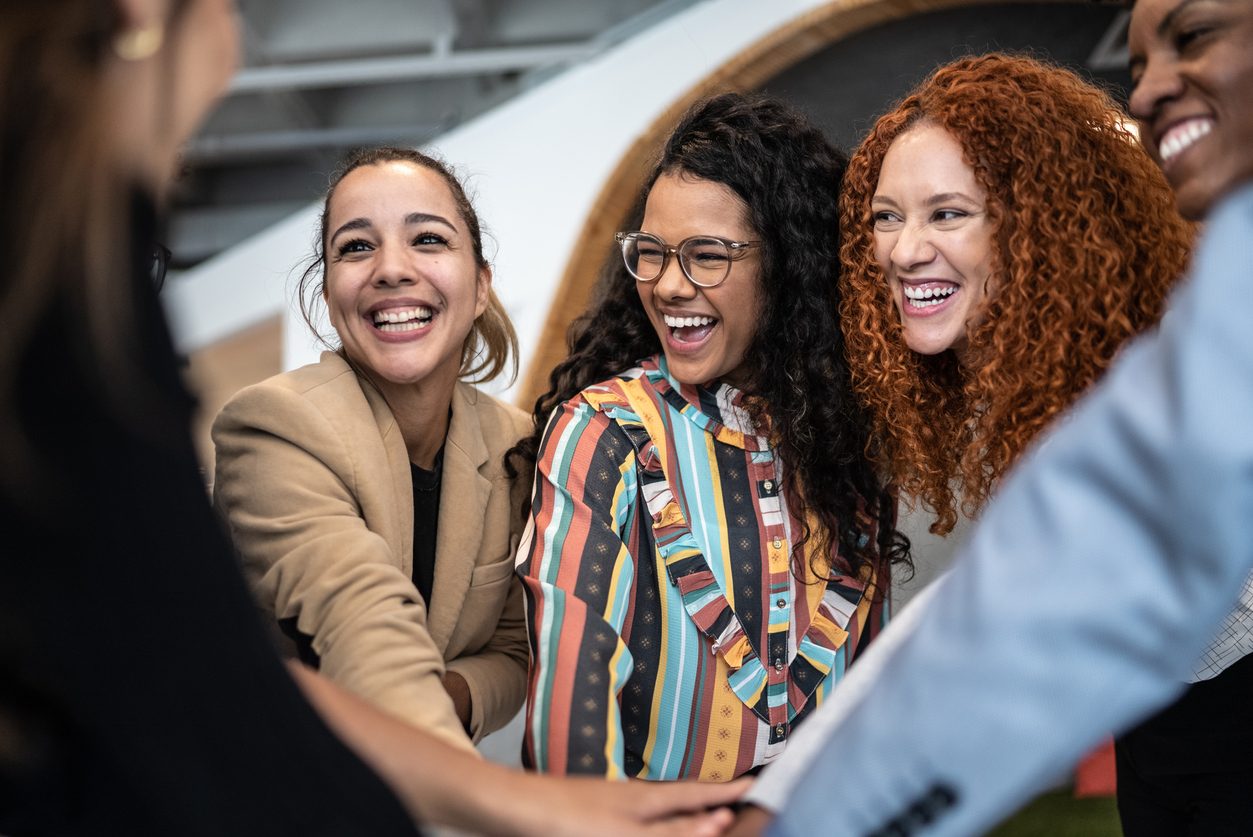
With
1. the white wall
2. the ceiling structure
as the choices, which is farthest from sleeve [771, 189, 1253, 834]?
the white wall

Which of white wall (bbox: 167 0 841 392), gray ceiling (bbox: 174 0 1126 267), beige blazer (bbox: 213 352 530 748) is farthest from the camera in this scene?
white wall (bbox: 167 0 841 392)

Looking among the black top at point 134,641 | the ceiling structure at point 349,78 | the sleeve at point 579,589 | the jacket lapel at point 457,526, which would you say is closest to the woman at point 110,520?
the black top at point 134,641

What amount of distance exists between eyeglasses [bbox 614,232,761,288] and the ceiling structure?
1502 mm

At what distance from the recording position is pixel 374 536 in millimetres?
1769

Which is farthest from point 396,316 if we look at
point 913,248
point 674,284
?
point 913,248

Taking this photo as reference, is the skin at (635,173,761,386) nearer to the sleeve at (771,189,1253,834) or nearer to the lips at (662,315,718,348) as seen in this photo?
the lips at (662,315,718,348)

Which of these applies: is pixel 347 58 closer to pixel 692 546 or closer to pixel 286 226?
pixel 286 226

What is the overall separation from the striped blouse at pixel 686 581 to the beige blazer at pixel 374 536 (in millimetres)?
198

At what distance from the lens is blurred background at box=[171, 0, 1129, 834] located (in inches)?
135

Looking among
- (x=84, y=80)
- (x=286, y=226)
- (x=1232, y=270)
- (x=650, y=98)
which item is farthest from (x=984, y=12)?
(x=286, y=226)

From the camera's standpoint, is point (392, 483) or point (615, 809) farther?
point (392, 483)

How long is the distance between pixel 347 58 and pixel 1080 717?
5226 millimetres

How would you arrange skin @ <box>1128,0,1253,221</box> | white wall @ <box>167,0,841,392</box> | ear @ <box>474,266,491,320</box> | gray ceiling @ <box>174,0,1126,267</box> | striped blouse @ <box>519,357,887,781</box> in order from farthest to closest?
white wall @ <box>167,0,841,392</box> → gray ceiling @ <box>174,0,1126,267</box> → ear @ <box>474,266,491,320</box> → striped blouse @ <box>519,357,887,781</box> → skin @ <box>1128,0,1253,221</box>

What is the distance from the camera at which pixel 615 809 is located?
1.19m
